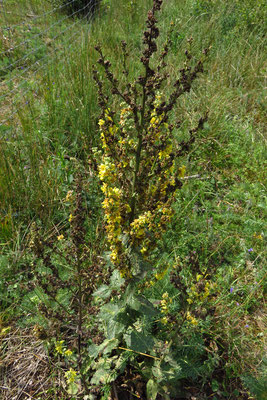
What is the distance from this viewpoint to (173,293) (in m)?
2.04

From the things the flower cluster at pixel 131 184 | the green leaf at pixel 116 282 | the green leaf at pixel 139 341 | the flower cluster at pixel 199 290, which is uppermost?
the flower cluster at pixel 131 184

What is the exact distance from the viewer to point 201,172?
11.0 ft

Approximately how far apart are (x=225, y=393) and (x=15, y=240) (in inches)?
75.3

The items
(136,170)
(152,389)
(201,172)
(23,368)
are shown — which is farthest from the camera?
(201,172)

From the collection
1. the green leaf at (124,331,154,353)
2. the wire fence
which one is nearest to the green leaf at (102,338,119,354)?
the green leaf at (124,331,154,353)

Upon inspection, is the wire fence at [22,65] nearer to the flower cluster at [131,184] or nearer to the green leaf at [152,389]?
the flower cluster at [131,184]

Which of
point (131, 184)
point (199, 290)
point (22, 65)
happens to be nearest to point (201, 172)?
point (131, 184)

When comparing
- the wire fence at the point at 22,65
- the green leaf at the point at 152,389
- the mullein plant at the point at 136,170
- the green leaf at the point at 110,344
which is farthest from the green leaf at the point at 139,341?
the wire fence at the point at 22,65

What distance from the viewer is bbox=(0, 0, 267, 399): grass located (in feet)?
6.55

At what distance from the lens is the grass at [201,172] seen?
6.55 ft

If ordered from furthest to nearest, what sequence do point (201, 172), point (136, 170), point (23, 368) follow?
point (201, 172) → point (23, 368) → point (136, 170)

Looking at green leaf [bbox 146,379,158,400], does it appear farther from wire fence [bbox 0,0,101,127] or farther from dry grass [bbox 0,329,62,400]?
wire fence [bbox 0,0,101,127]

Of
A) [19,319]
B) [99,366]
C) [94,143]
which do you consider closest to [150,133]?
[99,366]

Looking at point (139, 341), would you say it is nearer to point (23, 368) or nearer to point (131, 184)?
point (131, 184)
